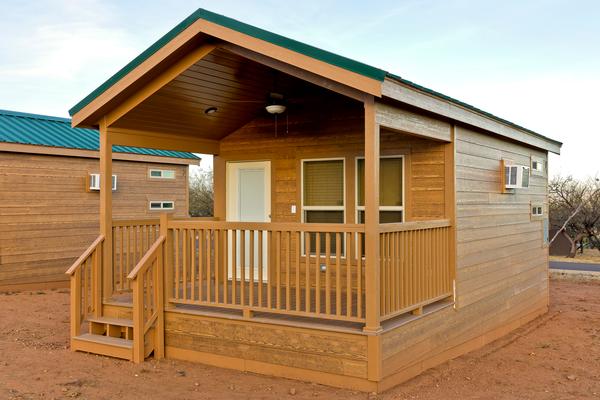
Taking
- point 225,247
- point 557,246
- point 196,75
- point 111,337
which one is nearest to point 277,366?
point 225,247

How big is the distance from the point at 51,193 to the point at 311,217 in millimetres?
7265

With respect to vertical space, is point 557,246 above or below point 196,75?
below

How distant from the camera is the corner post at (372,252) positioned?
5.16 meters

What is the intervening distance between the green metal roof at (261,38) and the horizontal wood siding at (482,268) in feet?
3.88

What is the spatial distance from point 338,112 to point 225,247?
2759 mm

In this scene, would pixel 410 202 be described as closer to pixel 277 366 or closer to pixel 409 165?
pixel 409 165

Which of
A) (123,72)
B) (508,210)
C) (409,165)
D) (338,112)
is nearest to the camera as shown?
(123,72)

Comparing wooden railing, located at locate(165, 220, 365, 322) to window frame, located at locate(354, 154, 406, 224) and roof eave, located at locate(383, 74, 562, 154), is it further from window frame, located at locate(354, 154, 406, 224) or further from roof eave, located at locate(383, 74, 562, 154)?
roof eave, located at locate(383, 74, 562, 154)

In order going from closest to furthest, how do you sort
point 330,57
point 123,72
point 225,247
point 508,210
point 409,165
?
point 330,57, point 225,247, point 123,72, point 409,165, point 508,210

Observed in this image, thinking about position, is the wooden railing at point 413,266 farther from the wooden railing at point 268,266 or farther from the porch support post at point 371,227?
the wooden railing at point 268,266

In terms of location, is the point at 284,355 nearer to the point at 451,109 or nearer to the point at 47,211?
the point at 451,109

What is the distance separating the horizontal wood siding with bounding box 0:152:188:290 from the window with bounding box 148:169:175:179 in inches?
19.8

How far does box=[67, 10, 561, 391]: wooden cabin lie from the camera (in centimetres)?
540

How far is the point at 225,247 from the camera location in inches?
246
